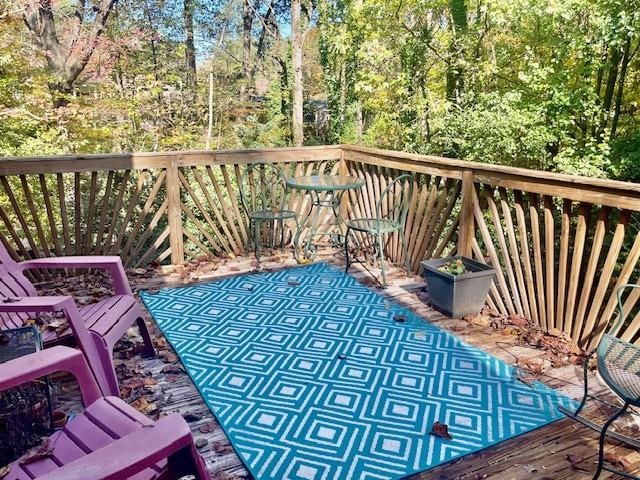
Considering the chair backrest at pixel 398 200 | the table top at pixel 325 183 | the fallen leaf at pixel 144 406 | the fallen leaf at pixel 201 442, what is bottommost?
the fallen leaf at pixel 201 442

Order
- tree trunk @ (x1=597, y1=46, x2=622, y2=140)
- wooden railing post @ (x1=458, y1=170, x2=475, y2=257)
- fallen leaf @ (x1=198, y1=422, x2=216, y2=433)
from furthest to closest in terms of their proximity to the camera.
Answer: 1. tree trunk @ (x1=597, y1=46, x2=622, y2=140)
2. wooden railing post @ (x1=458, y1=170, x2=475, y2=257)
3. fallen leaf @ (x1=198, y1=422, x2=216, y2=433)

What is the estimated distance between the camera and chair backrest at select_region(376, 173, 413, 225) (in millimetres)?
3963

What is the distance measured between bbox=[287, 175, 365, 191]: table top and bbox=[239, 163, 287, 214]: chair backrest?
29 centimetres

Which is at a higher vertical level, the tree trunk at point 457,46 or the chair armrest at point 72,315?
the tree trunk at point 457,46

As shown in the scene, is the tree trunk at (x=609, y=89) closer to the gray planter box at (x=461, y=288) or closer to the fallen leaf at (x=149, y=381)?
the gray planter box at (x=461, y=288)

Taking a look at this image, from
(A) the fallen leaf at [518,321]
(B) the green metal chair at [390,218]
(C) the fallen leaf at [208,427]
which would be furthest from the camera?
(B) the green metal chair at [390,218]

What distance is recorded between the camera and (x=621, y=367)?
183cm

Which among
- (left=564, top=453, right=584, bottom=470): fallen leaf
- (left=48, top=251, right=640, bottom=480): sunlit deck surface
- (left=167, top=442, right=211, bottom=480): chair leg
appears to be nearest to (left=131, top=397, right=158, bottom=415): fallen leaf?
(left=48, top=251, right=640, bottom=480): sunlit deck surface

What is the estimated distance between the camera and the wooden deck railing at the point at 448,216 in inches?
110

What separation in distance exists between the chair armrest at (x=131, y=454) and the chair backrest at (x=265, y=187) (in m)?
3.34

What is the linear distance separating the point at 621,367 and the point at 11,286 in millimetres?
2884

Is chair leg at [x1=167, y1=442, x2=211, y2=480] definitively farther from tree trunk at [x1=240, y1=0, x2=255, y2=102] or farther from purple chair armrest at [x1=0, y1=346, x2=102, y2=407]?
tree trunk at [x1=240, y1=0, x2=255, y2=102]

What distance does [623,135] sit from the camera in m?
7.69

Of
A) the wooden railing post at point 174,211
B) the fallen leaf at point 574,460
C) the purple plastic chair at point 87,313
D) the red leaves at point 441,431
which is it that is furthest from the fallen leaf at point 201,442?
the wooden railing post at point 174,211
